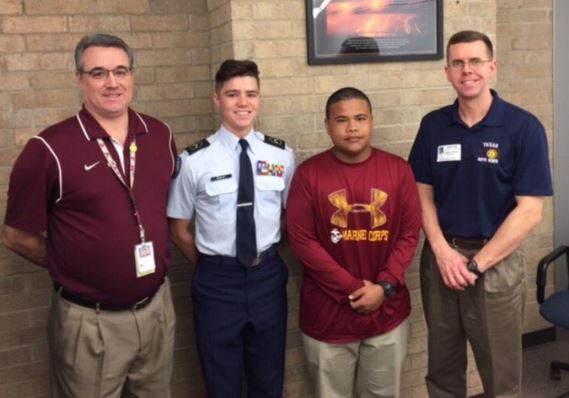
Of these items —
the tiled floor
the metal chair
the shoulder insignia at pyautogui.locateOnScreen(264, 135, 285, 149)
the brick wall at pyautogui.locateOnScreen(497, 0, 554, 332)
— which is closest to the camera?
the shoulder insignia at pyautogui.locateOnScreen(264, 135, 285, 149)

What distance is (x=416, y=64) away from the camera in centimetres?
298

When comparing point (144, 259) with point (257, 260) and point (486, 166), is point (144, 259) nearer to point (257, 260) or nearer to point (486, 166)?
point (257, 260)

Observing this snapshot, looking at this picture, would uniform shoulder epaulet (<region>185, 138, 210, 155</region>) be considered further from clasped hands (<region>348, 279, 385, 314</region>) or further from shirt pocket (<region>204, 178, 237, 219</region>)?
clasped hands (<region>348, 279, 385, 314</region>)

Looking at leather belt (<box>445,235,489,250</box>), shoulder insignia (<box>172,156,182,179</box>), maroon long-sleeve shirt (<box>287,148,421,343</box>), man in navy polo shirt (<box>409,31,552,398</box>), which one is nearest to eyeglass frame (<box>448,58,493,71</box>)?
man in navy polo shirt (<box>409,31,552,398</box>)

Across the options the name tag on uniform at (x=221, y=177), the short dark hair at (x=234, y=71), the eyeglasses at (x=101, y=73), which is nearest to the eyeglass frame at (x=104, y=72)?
the eyeglasses at (x=101, y=73)

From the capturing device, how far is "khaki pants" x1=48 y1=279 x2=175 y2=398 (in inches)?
87.0

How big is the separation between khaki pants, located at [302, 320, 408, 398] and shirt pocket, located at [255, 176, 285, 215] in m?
0.57

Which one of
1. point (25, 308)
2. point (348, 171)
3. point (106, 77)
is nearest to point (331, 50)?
point (348, 171)

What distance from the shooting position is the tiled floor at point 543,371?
342 centimetres

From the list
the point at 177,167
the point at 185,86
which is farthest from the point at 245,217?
the point at 185,86

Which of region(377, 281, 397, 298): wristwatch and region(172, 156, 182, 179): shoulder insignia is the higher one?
region(172, 156, 182, 179): shoulder insignia

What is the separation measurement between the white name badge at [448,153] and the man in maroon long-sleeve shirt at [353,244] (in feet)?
0.58

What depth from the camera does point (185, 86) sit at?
116 inches

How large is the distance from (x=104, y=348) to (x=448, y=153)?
1.58 metres
